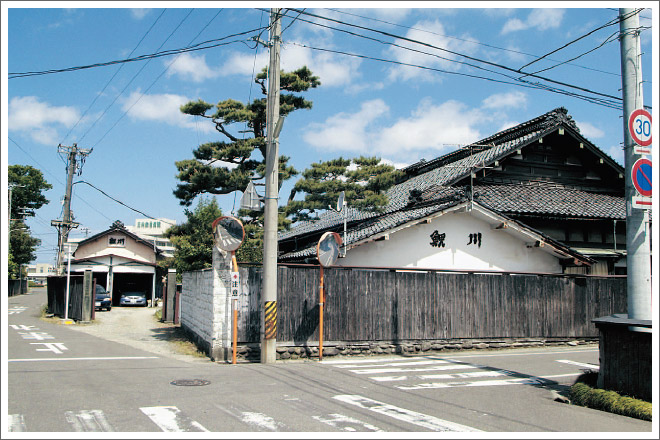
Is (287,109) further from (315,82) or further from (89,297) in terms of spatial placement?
(89,297)

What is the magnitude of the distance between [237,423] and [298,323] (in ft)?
21.6

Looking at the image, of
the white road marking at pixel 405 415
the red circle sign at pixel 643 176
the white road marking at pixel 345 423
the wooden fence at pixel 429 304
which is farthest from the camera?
the wooden fence at pixel 429 304

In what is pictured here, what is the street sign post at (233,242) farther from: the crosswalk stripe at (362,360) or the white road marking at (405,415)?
the white road marking at (405,415)

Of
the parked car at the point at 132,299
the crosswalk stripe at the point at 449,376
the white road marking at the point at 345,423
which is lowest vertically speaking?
the parked car at the point at 132,299

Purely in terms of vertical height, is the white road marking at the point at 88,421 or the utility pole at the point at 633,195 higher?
the utility pole at the point at 633,195

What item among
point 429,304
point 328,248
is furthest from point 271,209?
point 429,304

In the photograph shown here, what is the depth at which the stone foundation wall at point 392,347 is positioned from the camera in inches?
489

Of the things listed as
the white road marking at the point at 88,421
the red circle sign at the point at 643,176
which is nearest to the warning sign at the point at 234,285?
the white road marking at the point at 88,421

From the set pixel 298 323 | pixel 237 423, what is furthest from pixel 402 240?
pixel 237 423

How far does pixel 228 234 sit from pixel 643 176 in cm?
852

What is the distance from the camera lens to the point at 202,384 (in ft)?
29.6

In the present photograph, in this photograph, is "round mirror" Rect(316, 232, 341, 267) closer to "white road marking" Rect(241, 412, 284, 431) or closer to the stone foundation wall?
the stone foundation wall

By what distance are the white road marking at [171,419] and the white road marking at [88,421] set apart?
1.77 feet

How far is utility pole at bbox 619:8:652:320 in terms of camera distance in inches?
328
